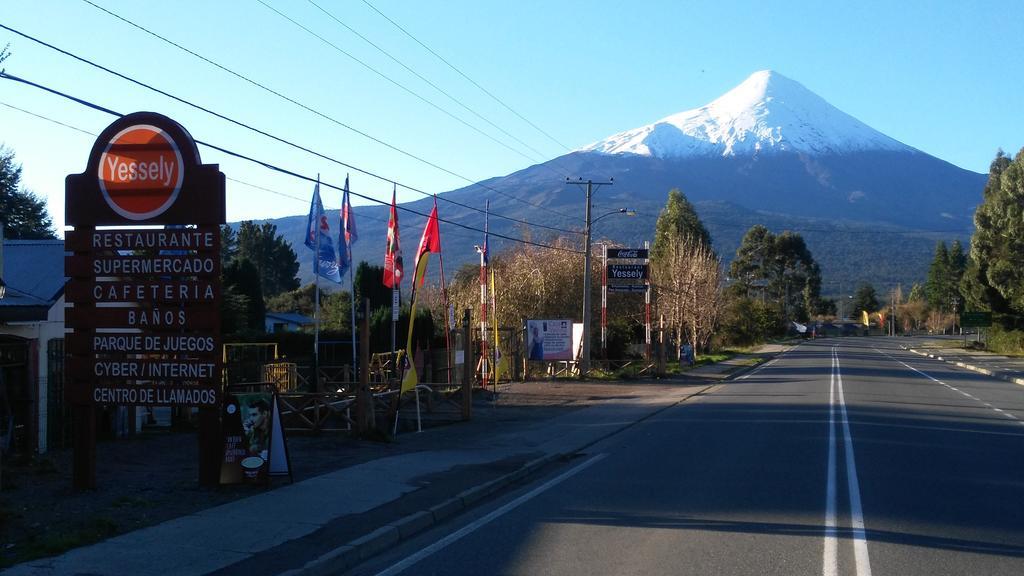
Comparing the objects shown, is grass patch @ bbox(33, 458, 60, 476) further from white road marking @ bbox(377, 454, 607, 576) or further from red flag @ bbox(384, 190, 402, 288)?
red flag @ bbox(384, 190, 402, 288)

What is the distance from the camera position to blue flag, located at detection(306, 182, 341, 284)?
27547 mm

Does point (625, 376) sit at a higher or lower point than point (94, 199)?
lower

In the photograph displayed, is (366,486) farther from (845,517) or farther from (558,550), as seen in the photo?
(845,517)

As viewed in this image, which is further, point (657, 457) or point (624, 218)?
point (624, 218)

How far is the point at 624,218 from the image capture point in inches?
7825

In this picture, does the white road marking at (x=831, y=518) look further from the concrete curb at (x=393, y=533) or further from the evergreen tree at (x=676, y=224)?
the evergreen tree at (x=676, y=224)

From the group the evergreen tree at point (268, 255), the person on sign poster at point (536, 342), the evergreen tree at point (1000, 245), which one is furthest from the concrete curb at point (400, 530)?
the evergreen tree at point (268, 255)

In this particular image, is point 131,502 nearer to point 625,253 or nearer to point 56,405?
point 56,405

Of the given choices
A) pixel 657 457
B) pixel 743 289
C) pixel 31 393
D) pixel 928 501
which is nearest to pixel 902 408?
pixel 657 457

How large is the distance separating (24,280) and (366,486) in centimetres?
823

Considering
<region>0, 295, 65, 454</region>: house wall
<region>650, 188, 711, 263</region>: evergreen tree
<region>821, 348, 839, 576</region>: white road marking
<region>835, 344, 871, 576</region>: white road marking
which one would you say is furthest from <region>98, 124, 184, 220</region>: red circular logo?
<region>650, 188, 711, 263</region>: evergreen tree

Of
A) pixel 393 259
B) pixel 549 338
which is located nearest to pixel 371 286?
pixel 549 338

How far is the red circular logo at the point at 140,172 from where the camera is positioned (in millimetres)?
11734

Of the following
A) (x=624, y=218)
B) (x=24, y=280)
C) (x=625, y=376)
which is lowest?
(x=625, y=376)
